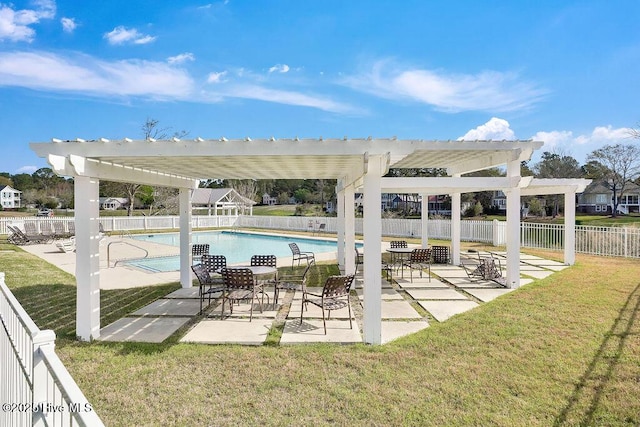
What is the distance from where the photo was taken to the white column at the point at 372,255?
546cm

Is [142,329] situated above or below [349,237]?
below

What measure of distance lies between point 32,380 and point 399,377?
3.56m

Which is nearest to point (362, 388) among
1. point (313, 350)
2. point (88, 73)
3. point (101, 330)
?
point (313, 350)

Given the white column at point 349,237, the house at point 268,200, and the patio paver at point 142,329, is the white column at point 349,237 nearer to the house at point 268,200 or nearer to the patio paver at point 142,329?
the patio paver at point 142,329

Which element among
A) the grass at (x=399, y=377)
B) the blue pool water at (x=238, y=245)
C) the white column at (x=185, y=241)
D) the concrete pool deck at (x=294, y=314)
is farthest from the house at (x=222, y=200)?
the grass at (x=399, y=377)

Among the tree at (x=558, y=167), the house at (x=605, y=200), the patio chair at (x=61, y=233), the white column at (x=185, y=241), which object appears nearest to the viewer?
the white column at (x=185, y=241)

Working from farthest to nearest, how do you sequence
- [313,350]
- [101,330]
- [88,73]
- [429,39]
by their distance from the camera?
1. [88,73]
2. [429,39]
3. [101,330]
4. [313,350]

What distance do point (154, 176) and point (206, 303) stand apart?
2949 millimetres

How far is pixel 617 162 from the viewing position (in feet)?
141

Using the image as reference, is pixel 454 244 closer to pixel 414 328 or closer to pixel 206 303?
pixel 414 328

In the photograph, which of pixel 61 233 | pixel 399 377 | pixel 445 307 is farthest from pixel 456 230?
pixel 61 233

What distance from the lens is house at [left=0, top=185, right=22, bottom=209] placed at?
65000 mm

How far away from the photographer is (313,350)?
5156 mm

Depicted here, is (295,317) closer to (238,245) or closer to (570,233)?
(570,233)
